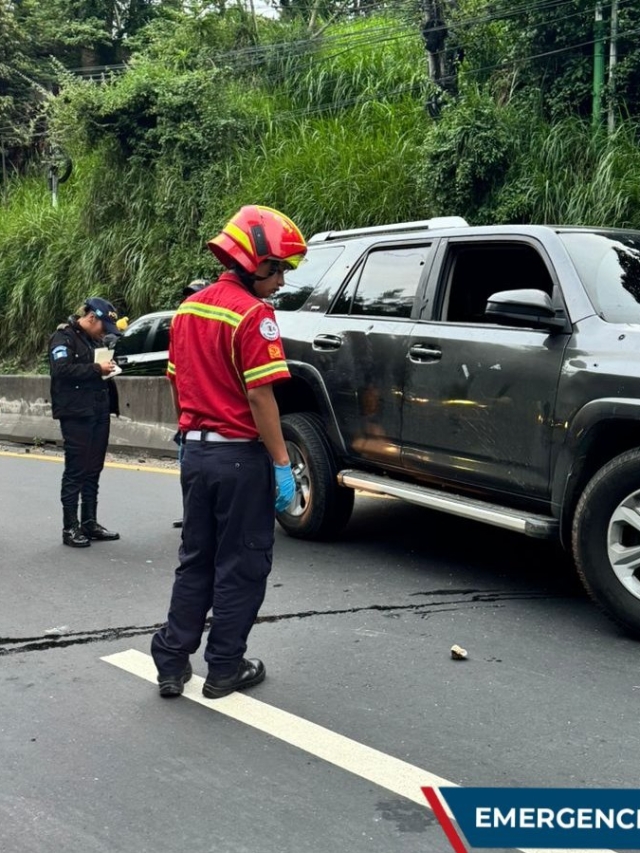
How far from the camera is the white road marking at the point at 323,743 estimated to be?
11.2 feet

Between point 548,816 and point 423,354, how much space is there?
299 centimetres

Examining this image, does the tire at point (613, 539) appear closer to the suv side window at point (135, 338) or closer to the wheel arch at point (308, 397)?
the wheel arch at point (308, 397)

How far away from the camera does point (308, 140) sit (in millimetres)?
17312

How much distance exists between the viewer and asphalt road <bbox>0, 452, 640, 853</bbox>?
3.23m

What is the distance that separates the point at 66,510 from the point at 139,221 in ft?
42.6

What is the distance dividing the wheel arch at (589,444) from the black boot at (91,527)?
3464 millimetres

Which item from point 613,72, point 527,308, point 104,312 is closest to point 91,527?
point 104,312

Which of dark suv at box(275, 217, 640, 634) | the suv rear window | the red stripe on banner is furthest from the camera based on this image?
the suv rear window

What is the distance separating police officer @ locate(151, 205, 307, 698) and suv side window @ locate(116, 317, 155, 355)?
1081cm

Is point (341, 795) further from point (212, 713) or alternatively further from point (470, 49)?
point (470, 49)

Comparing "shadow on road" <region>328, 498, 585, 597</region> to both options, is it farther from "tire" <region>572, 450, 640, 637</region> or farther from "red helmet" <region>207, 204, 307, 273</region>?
"red helmet" <region>207, 204, 307, 273</region>

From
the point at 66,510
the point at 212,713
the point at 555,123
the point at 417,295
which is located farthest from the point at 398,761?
the point at 555,123

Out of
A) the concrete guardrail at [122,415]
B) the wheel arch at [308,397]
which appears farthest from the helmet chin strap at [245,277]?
the concrete guardrail at [122,415]

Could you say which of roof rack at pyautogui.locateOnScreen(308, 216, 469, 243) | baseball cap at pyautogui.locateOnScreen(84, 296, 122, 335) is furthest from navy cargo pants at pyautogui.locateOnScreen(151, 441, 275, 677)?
baseball cap at pyautogui.locateOnScreen(84, 296, 122, 335)
